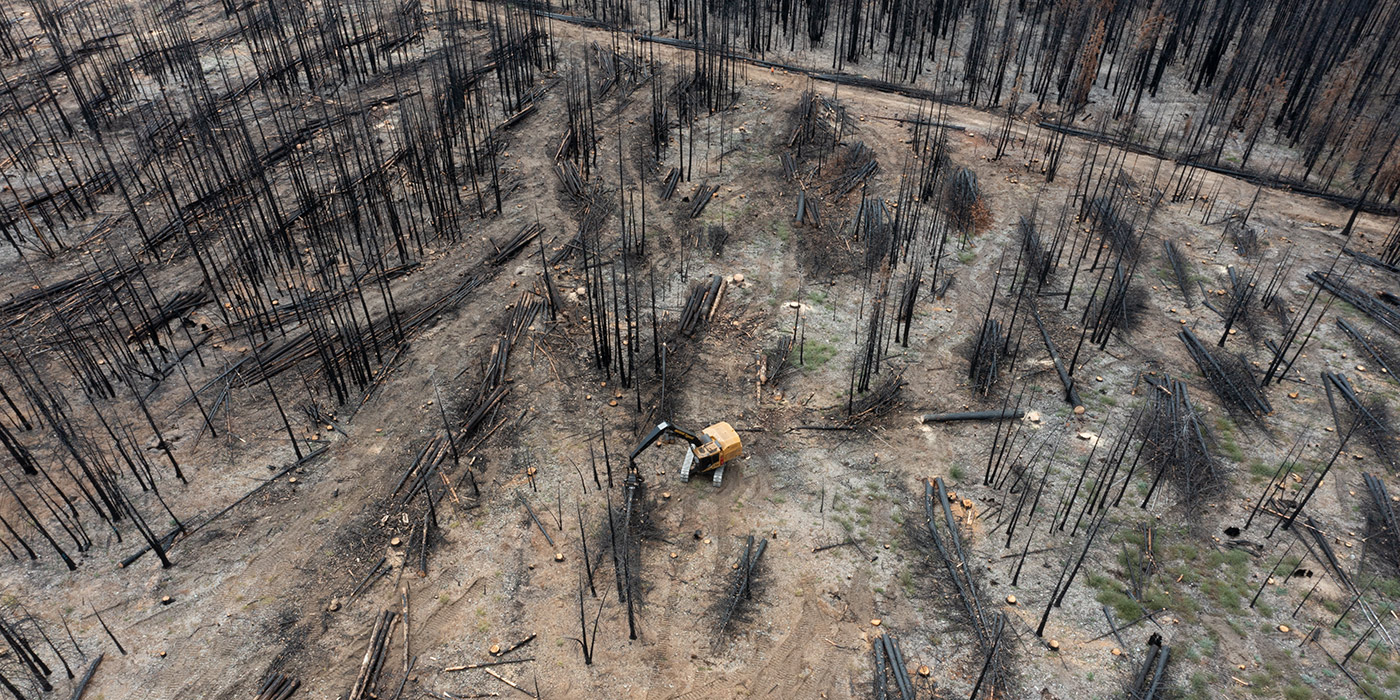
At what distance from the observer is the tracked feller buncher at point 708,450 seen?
9.81 meters

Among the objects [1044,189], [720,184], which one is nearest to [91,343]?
[720,184]

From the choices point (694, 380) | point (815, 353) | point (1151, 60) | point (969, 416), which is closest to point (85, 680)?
point (694, 380)

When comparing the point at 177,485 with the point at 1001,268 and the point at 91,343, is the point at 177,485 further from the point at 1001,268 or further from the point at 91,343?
the point at 1001,268

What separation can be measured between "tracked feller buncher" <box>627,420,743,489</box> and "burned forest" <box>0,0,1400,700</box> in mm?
83

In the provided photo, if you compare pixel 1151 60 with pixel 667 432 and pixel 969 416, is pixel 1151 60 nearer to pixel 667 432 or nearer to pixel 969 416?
pixel 969 416

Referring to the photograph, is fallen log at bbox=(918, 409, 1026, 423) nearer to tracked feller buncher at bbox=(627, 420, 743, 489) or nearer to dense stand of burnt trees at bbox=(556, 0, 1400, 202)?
tracked feller buncher at bbox=(627, 420, 743, 489)

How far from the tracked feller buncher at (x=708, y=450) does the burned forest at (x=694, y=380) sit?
0.27ft

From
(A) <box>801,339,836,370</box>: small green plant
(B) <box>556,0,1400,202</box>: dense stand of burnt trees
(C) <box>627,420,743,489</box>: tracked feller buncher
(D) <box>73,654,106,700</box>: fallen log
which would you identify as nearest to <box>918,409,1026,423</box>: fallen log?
(A) <box>801,339,836,370</box>: small green plant

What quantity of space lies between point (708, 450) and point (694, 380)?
88.6 inches

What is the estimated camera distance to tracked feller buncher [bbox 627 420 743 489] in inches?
386

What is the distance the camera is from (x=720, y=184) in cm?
1667

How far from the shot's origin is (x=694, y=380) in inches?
468

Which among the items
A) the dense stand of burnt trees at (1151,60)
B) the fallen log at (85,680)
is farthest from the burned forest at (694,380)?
the dense stand of burnt trees at (1151,60)

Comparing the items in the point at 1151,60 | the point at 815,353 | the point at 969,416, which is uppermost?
the point at 1151,60
